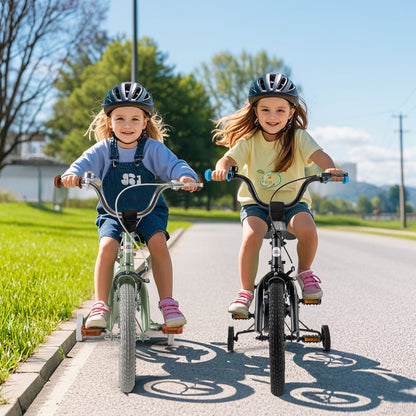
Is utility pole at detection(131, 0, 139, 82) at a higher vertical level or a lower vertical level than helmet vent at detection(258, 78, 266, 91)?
higher

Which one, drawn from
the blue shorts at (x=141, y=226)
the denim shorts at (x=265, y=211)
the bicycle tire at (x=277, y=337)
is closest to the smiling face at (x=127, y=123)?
the blue shorts at (x=141, y=226)

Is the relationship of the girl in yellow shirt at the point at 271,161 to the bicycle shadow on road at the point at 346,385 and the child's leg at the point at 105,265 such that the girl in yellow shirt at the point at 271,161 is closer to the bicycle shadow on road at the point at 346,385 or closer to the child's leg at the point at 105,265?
the bicycle shadow on road at the point at 346,385

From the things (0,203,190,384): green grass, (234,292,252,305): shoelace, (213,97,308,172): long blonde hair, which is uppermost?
(213,97,308,172): long blonde hair

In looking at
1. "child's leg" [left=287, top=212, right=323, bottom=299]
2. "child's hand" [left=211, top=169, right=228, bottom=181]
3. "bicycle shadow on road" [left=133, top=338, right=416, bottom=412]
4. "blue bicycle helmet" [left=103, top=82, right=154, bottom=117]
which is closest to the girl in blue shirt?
"blue bicycle helmet" [left=103, top=82, right=154, bottom=117]

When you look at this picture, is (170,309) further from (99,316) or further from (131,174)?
(131,174)

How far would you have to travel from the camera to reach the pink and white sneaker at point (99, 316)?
12.6 feet

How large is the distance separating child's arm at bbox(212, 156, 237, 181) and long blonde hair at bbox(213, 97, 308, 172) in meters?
0.24

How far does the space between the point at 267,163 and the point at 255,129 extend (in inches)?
11.1

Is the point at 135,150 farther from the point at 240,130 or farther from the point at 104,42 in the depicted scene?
the point at 104,42

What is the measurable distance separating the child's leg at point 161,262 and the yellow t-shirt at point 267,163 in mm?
649

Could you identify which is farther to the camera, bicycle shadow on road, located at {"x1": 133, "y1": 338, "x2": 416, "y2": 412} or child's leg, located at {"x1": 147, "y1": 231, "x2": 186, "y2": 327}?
child's leg, located at {"x1": 147, "y1": 231, "x2": 186, "y2": 327}

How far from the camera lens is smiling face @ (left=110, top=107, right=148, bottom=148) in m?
4.21

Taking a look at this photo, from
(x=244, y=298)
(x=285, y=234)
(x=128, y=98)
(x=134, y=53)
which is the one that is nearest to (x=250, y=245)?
(x=285, y=234)

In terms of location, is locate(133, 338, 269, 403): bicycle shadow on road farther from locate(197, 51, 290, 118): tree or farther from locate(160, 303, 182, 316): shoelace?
locate(197, 51, 290, 118): tree
